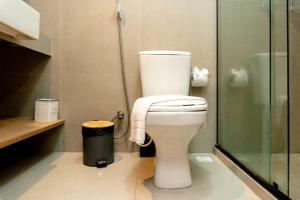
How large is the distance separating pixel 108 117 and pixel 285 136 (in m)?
1.04

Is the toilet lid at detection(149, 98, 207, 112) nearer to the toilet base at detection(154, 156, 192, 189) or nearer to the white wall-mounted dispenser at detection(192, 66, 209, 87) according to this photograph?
the toilet base at detection(154, 156, 192, 189)

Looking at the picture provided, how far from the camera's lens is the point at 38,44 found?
4.76 ft

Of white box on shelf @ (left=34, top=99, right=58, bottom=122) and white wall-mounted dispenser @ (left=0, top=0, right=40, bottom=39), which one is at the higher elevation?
white wall-mounted dispenser @ (left=0, top=0, right=40, bottom=39)

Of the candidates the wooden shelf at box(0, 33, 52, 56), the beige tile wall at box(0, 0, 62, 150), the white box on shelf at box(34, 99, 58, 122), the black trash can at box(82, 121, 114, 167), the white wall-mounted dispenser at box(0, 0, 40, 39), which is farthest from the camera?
the beige tile wall at box(0, 0, 62, 150)

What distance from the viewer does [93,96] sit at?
1656mm

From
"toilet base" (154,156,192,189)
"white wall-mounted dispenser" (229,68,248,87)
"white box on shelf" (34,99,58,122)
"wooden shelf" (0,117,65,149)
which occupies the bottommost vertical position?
"toilet base" (154,156,192,189)

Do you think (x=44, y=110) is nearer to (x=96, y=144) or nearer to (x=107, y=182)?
→ (x=96, y=144)

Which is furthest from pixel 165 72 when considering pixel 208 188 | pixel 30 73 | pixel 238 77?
pixel 30 73

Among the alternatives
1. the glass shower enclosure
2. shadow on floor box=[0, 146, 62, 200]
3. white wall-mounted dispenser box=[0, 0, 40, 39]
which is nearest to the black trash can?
shadow on floor box=[0, 146, 62, 200]

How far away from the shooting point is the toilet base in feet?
3.58

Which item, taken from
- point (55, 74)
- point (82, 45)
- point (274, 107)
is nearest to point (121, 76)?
point (82, 45)

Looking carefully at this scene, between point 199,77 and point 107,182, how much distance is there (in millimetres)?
837

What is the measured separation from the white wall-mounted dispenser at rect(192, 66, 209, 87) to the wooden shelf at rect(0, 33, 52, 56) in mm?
940

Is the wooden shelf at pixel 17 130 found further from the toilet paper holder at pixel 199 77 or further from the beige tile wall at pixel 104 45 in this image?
the toilet paper holder at pixel 199 77
